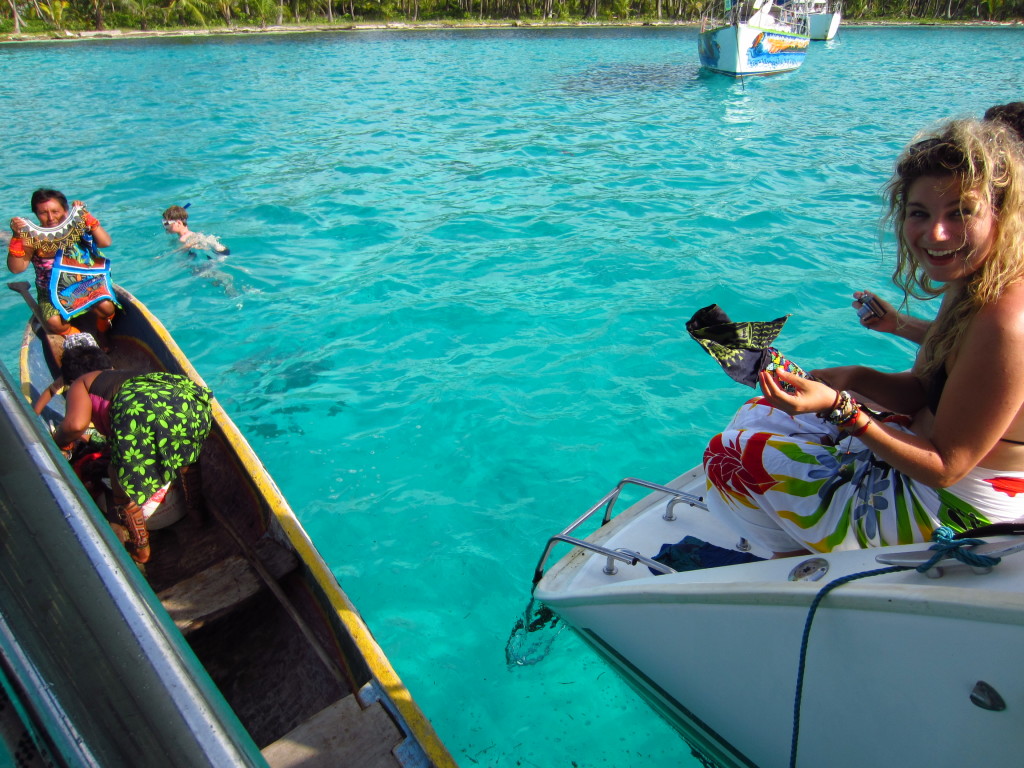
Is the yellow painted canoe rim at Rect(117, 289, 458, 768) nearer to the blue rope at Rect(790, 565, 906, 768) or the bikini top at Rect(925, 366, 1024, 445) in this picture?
the blue rope at Rect(790, 565, 906, 768)

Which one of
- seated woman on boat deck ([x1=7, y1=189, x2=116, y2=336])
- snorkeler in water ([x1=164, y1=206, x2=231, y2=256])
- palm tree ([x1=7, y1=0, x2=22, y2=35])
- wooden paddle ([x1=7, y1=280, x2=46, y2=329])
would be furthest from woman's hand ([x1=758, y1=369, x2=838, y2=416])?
palm tree ([x1=7, y1=0, x2=22, y2=35])

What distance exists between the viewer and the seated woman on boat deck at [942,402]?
71.4 inches

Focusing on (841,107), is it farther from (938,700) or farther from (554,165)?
(938,700)

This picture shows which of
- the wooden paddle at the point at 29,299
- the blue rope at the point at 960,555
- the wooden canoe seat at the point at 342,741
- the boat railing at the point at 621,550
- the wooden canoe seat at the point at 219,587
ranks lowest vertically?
the wooden canoe seat at the point at 342,741

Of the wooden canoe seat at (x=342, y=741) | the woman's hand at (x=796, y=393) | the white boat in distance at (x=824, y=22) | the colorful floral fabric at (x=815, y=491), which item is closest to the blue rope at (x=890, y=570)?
the colorful floral fabric at (x=815, y=491)

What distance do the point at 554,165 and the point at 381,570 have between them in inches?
403

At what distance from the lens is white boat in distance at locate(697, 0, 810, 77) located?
23.8 m

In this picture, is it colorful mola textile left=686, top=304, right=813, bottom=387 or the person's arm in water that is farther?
the person's arm in water

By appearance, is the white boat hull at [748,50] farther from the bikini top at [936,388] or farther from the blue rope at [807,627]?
the blue rope at [807,627]

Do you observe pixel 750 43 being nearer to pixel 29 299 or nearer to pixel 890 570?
pixel 29 299

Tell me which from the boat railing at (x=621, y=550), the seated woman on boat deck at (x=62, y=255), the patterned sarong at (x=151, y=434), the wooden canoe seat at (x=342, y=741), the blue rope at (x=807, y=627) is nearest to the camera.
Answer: the blue rope at (x=807, y=627)

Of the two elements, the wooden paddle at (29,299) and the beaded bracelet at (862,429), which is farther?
the wooden paddle at (29,299)

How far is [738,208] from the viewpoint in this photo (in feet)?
33.5

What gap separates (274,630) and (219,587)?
0.37 m
